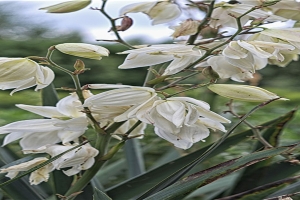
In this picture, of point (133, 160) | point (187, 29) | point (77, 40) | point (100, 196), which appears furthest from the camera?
point (77, 40)

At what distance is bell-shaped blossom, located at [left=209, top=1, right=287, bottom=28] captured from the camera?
0.44 meters

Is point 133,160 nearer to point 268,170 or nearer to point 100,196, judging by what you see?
point 268,170

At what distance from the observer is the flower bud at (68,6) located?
0.43 meters

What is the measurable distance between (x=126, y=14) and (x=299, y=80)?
247 cm

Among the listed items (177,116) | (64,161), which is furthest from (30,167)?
(177,116)

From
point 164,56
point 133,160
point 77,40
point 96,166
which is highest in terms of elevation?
point 164,56

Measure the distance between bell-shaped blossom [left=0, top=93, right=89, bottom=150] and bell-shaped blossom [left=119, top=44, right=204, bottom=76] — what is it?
0.06 meters

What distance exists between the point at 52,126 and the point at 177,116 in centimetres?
13

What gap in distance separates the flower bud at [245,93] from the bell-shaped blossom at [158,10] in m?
0.12

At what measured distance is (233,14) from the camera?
1.46 feet

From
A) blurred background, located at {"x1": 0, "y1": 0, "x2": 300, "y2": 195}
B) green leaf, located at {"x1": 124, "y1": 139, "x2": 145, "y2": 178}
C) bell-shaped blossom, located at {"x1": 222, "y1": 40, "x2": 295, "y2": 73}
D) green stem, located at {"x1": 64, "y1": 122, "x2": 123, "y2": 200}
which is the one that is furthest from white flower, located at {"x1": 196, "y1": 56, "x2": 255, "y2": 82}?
blurred background, located at {"x1": 0, "y1": 0, "x2": 300, "y2": 195}

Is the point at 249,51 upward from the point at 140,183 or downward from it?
upward

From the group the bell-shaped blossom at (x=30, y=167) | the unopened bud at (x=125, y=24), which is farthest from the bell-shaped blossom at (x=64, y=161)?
the unopened bud at (x=125, y=24)

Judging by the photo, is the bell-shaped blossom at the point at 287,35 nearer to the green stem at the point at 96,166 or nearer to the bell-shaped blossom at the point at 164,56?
the bell-shaped blossom at the point at 164,56
